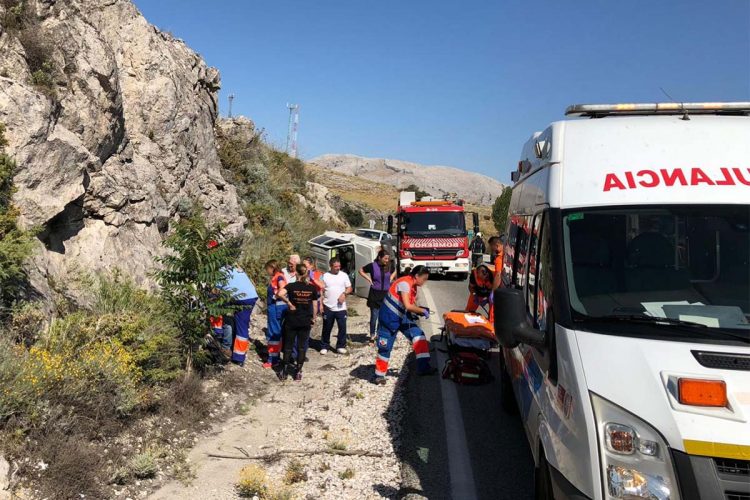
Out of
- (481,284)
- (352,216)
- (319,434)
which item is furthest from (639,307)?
(352,216)

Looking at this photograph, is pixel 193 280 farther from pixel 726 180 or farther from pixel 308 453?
pixel 726 180

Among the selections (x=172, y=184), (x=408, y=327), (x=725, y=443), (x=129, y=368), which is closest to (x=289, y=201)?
(x=172, y=184)

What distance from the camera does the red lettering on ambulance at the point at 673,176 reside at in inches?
147

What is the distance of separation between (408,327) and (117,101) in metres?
6.60

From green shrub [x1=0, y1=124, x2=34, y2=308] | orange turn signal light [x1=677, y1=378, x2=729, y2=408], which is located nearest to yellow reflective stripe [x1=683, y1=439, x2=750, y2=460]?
orange turn signal light [x1=677, y1=378, x2=729, y2=408]

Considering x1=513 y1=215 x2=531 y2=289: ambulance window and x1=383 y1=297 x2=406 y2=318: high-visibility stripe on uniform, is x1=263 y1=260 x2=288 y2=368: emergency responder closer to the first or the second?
x1=383 y1=297 x2=406 y2=318: high-visibility stripe on uniform

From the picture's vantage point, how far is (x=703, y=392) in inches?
106

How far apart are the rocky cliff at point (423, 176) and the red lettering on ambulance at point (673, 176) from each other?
97.7 m

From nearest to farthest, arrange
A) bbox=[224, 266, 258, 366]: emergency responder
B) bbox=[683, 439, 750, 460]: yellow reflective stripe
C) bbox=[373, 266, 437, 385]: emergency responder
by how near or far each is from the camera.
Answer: bbox=[683, 439, 750, 460]: yellow reflective stripe
bbox=[373, 266, 437, 385]: emergency responder
bbox=[224, 266, 258, 366]: emergency responder

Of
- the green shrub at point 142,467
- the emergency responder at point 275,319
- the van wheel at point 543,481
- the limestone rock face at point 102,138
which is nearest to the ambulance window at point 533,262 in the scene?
the van wheel at point 543,481

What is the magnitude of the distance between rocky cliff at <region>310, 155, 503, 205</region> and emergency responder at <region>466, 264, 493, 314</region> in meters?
91.8

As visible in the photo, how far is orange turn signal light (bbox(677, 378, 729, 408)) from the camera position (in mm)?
2686

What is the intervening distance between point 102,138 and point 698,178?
29.5 ft

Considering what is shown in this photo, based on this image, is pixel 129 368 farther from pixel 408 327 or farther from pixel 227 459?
pixel 408 327
